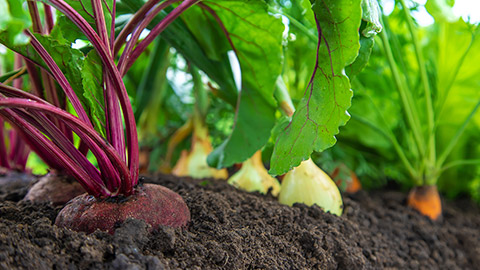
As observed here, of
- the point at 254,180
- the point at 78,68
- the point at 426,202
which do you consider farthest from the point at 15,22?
the point at 426,202

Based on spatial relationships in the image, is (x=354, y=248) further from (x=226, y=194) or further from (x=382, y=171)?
(x=382, y=171)

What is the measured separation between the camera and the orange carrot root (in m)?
0.95

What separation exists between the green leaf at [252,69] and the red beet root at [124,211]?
237 mm

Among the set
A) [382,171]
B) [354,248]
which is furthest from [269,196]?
[382,171]

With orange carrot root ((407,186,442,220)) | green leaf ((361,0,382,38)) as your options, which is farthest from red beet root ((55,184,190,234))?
orange carrot root ((407,186,442,220))

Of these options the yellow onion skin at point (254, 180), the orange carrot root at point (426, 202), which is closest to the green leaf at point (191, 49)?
the yellow onion skin at point (254, 180)

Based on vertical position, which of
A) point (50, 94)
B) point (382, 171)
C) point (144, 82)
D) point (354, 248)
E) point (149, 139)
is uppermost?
point (50, 94)

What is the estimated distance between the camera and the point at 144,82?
107 cm

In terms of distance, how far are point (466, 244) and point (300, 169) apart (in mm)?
472

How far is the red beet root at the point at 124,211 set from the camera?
49cm

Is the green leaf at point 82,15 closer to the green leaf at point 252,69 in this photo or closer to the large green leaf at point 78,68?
the large green leaf at point 78,68

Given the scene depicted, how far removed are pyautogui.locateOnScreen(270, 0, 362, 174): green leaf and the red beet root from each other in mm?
150

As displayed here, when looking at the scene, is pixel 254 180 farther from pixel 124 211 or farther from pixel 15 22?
pixel 15 22

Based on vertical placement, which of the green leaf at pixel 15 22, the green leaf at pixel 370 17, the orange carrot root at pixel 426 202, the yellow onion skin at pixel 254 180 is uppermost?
the green leaf at pixel 15 22
